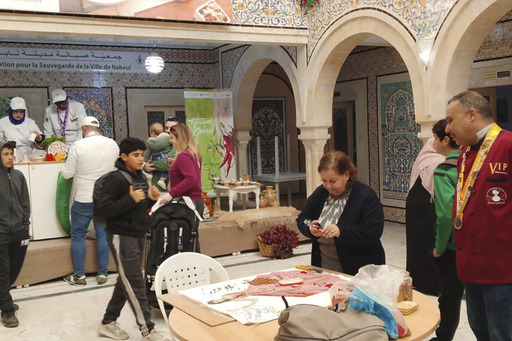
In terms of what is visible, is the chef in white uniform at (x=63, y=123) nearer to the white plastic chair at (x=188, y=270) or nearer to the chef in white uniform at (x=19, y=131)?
the chef in white uniform at (x=19, y=131)

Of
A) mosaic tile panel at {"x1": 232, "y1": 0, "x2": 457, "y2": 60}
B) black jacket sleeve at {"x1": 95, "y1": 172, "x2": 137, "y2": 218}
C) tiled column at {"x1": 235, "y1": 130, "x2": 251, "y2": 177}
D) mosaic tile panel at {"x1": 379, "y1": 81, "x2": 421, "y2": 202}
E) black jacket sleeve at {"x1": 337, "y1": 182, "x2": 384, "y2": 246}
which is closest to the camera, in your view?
black jacket sleeve at {"x1": 337, "y1": 182, "x2": 384, "y2": 246}

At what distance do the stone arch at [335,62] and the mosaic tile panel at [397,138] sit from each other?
1809 millimetres

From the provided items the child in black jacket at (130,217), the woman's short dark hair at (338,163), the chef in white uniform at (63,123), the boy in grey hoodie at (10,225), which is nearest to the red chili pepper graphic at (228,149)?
the chef in white uniform at (63,123)

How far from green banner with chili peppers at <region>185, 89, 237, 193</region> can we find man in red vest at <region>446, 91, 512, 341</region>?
6.59 m

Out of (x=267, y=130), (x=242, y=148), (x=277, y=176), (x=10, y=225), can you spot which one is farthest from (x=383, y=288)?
(x=267, y=130)

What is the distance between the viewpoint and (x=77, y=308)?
5.40m

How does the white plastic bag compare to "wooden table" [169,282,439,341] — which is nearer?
the white plastic bag

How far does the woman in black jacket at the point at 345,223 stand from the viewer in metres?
3.28

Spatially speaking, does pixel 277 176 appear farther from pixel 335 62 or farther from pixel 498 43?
pixel 498 43

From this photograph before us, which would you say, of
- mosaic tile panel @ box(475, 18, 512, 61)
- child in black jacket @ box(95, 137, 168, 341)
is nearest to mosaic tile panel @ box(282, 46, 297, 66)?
mosaic tile panel @ box(475, 18, 512, 61)

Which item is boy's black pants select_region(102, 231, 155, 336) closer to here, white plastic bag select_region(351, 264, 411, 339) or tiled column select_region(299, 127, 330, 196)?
white plastic bag select_region(351, 264, 411, 339)

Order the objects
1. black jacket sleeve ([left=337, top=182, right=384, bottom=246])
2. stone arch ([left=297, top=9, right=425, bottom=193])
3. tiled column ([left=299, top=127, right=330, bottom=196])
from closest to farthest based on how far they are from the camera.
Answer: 1. black jacket sleeve ([left=337, top=182, right=384, bottom=246])
2. stone arch ([left=297, top=9, right=425, bottom=193])
3. tiled column ([left=299, top=127, right=330, bottom=196])

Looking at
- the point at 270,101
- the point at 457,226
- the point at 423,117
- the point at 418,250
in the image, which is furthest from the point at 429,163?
the point at 270,101

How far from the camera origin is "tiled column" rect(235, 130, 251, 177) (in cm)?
1064
